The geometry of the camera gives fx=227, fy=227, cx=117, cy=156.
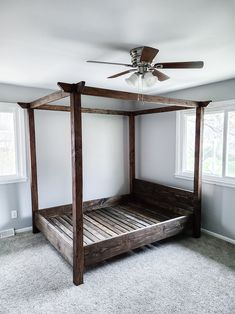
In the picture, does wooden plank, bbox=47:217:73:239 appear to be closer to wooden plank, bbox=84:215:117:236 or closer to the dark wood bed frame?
the dark wood bed frame

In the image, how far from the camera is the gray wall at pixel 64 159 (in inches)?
141

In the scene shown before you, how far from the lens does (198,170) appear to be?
11.1 feet

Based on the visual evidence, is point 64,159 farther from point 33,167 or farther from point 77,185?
point 77,185

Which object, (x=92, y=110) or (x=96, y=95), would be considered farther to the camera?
(x=92, y=110)

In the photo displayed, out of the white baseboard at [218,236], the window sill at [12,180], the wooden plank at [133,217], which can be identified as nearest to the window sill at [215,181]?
the white baseboard at [218,236]

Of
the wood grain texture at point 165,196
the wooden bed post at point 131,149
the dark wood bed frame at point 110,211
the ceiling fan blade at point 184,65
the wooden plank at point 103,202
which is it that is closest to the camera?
the ceiling fan blade at point 184,65

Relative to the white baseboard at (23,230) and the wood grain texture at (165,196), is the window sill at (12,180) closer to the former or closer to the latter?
the white baseboard at (23,230)

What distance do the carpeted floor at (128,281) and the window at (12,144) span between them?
1046 mm

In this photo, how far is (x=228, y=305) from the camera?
2.09 meters

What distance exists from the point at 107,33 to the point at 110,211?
118 inches

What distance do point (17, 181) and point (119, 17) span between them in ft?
9.55

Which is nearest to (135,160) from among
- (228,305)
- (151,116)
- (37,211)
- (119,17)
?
(151,116)

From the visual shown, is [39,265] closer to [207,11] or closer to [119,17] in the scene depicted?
[119,17]

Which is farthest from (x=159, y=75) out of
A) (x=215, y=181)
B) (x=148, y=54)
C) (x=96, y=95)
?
(x=215, y=181)
